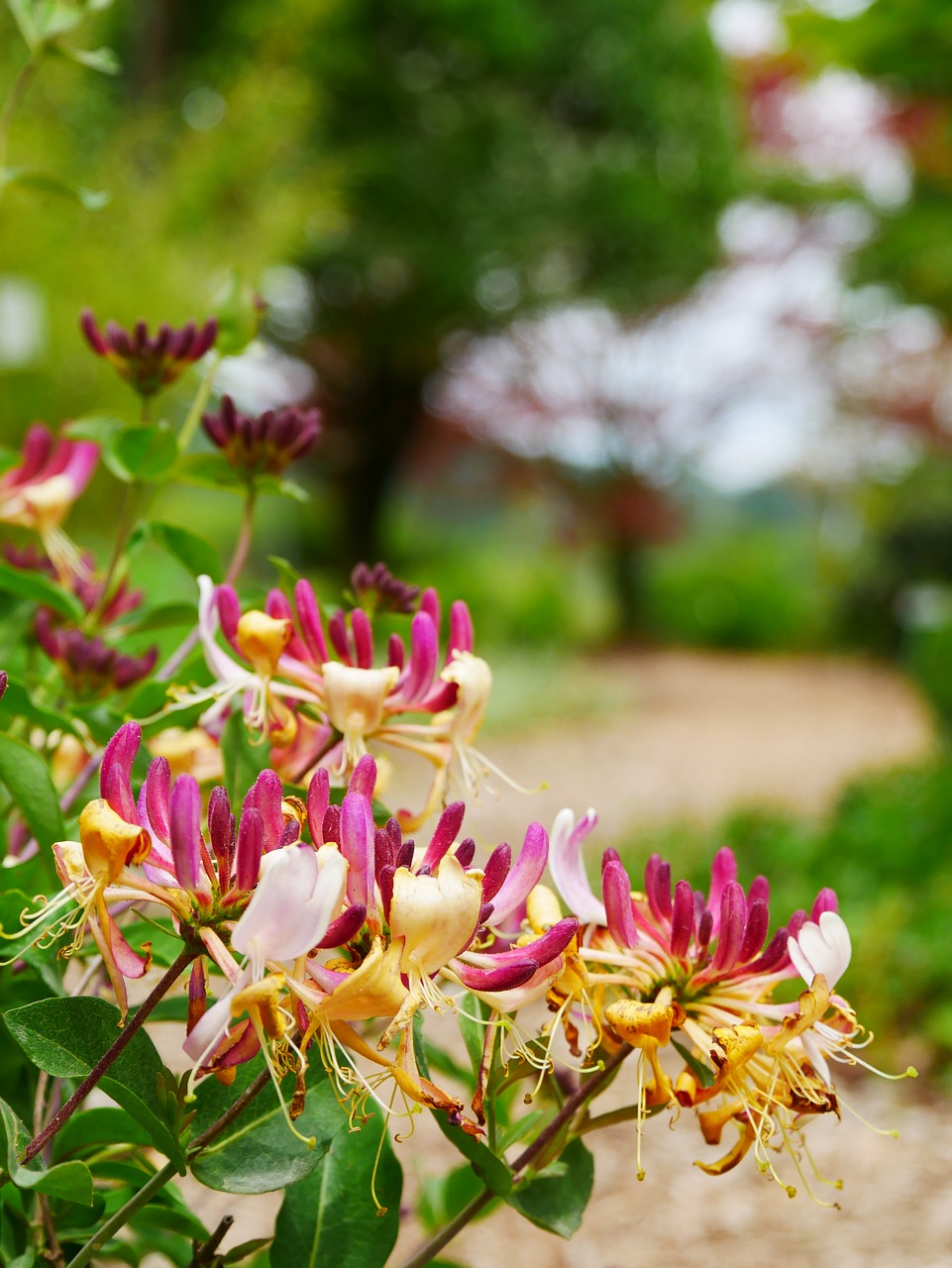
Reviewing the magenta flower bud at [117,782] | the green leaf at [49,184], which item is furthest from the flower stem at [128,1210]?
the green leaf at [49,184]

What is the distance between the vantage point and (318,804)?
36 centimetres

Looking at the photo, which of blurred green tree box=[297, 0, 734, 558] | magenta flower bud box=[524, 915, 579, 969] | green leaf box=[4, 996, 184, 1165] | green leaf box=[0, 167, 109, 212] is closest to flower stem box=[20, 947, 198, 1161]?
green leaf box=[4, 996, 184, 1165]

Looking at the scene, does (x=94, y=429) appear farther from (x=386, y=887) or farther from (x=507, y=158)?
(x=507, y=158)

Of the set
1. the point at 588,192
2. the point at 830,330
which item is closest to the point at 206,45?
the point at 588,192

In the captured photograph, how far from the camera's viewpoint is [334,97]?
6562 mm

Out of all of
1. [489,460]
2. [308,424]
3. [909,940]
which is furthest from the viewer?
[489,460]

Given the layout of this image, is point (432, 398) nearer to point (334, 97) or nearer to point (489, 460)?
point (489, 460)

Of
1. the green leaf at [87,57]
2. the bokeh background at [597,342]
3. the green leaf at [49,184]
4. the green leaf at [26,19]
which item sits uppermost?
the green leaf at [26,19]

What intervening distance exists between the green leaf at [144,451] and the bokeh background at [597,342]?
93 millimetres

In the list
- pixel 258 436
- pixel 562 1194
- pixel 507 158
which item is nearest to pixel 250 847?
pixel 562 1194

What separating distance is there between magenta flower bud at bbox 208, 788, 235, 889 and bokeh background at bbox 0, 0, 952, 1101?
39cm

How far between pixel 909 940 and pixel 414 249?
5.25 meters

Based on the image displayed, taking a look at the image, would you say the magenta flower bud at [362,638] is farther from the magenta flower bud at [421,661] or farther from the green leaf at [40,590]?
the green leaf at [40,590]

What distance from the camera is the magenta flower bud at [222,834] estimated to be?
0.35 meters
